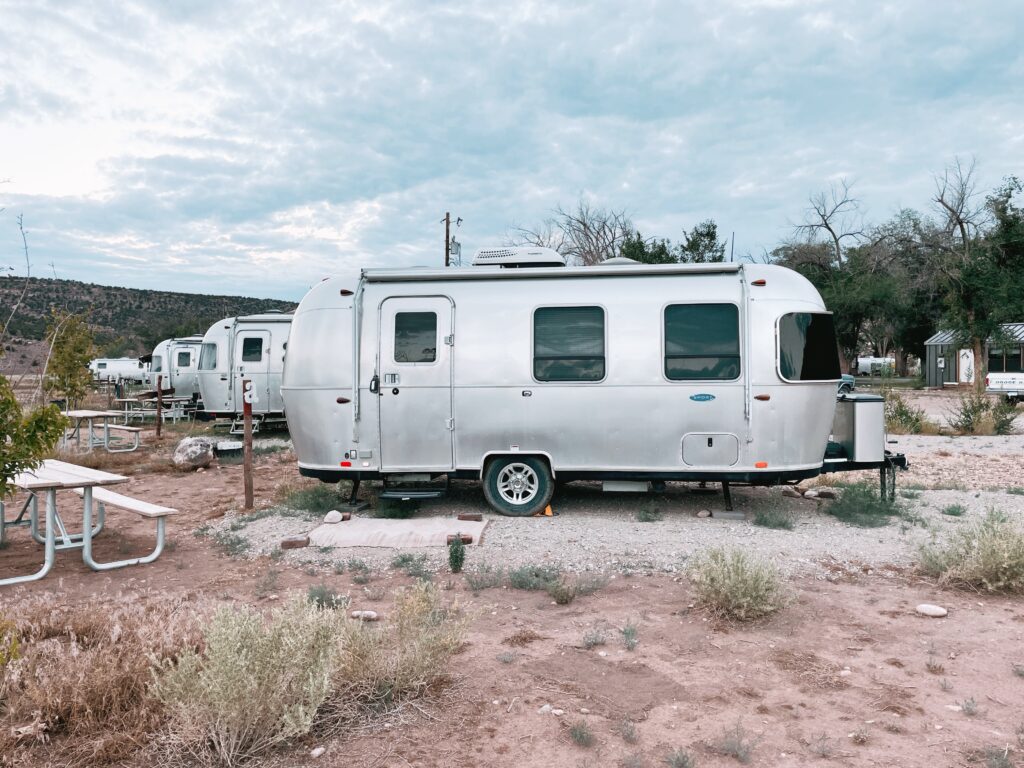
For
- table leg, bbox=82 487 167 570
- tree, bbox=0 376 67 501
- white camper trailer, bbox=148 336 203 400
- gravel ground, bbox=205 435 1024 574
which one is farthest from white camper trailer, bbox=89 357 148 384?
tree, bbox=0 376 67 501

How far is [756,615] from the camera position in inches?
190

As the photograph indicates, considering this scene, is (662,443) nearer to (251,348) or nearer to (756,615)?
(756,615)

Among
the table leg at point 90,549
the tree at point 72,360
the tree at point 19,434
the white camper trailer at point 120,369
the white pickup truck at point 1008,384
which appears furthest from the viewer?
the white camper trailer at point 120,369

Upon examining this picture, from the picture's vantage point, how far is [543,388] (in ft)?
25.5

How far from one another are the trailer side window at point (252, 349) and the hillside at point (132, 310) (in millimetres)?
33587

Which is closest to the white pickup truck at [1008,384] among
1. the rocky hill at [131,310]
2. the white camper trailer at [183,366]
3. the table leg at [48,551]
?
the white camper trailer at [183,366]

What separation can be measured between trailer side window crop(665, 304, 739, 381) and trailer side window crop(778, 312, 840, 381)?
444 millimetres

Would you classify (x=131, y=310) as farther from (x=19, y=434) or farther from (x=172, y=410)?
(x=19, y=434)

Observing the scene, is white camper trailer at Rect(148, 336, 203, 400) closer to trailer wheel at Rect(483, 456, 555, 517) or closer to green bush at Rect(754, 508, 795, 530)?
trailer wheel at Rect(483, 456, 555, 517)

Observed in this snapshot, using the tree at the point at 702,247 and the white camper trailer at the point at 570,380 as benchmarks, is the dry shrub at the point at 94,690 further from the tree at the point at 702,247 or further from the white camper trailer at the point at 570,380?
the tree at the point at 702,247

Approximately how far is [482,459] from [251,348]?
10542 mm

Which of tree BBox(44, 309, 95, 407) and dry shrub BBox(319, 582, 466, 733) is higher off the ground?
tree BBox(44, 309, 95, 407)

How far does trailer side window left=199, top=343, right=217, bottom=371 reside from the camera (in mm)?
17016

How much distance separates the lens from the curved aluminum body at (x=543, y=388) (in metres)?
7.53
